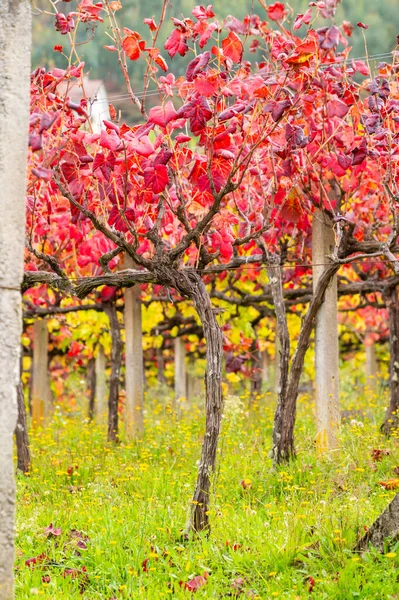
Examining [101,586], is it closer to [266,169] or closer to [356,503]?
[356,503]

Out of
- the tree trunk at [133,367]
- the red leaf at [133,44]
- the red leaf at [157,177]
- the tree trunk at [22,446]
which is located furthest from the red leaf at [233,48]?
the tree trunk at [133,367]

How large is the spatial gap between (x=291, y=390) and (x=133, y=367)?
8.97 feet

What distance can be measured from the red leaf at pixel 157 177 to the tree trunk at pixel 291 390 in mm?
2256

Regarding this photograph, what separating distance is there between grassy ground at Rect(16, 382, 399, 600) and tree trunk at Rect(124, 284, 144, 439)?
1.30 m

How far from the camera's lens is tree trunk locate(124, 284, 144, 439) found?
845cm

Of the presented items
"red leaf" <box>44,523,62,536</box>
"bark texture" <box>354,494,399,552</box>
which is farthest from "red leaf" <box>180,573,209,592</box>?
"red leaf" <box>44,523,62,536</box>

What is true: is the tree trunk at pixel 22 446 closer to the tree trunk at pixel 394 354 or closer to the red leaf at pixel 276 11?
the tree trunk at pixel 394 354

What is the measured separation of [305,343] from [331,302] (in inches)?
19.0

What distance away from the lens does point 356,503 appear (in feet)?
15.4

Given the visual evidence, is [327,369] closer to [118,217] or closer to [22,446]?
[118,217]

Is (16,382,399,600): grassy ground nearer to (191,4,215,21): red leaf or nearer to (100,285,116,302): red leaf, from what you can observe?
(100,285,116,302): red leaf

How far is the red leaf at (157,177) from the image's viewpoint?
4355mm

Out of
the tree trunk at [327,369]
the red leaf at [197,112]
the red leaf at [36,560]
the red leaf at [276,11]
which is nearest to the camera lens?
the red leaf at [197,112]

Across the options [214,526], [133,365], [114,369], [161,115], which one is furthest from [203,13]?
[114,369]
